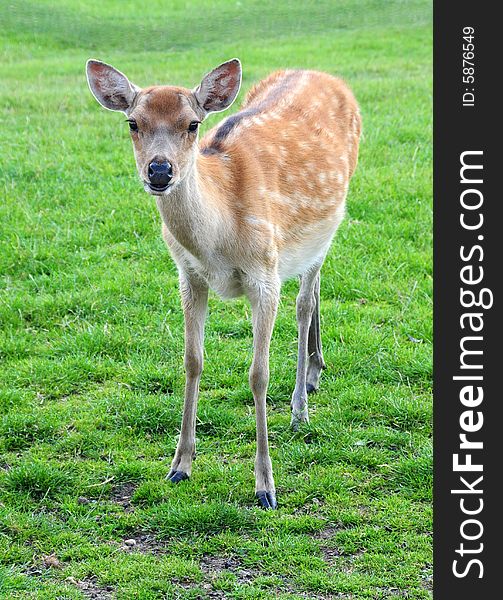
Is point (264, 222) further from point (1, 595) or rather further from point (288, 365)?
point (1, 595)

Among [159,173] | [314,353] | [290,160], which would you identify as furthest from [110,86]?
[314,353]

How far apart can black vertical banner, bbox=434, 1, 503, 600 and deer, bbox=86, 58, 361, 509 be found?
3.30 ft

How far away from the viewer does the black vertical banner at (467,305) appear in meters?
4.11

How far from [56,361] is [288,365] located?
61.0 inches

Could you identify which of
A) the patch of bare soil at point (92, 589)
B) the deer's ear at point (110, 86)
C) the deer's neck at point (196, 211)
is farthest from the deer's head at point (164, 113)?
the patch of bare soil at point (92, 589)

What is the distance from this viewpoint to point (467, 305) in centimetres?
445

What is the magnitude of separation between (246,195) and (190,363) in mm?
992

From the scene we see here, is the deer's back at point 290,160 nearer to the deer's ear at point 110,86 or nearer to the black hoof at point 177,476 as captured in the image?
the deer's ear at point 110,86

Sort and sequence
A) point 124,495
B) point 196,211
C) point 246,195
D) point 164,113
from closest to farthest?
point 164,113
point 196,211
point 124,495
point 246,195

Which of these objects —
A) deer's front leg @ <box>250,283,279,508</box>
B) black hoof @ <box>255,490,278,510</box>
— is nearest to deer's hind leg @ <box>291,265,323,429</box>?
deer's front leg @ <box>250,283,279,508</box>

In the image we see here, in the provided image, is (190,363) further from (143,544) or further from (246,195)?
(143,544)

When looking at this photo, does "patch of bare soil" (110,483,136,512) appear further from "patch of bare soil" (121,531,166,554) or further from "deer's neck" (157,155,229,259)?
"deer's neck" (157,155,229,259)

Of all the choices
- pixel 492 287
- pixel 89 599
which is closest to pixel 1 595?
pixel 89 599

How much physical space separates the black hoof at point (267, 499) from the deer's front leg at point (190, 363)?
0.45 meters
